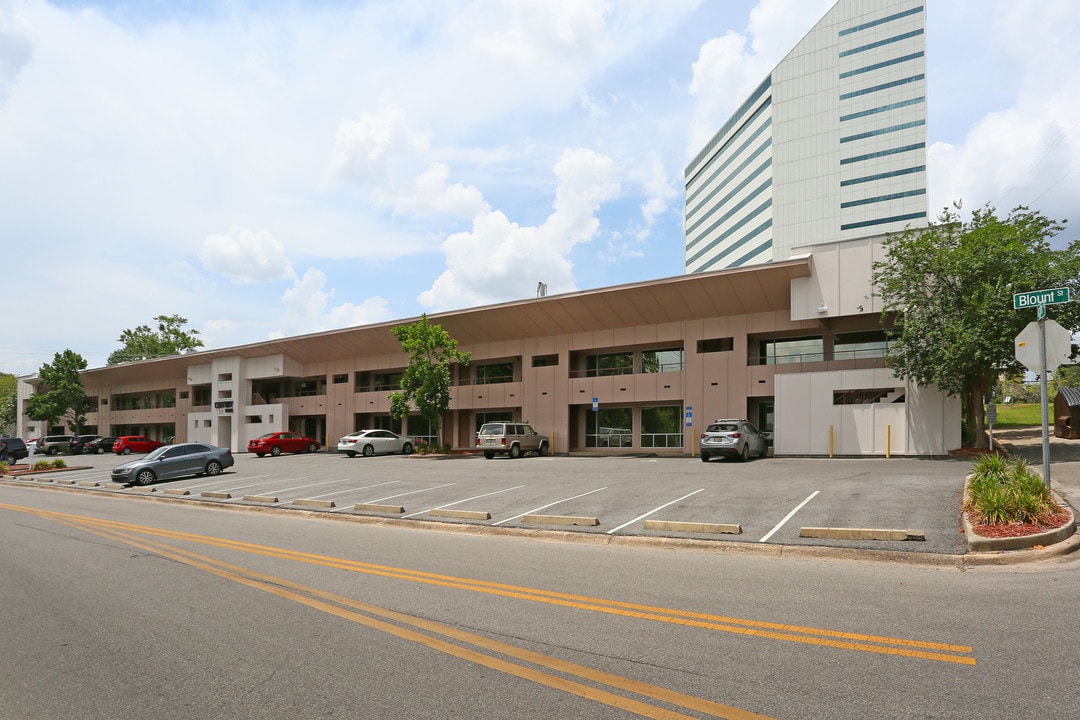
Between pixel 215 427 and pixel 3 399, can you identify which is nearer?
pixel 215 427

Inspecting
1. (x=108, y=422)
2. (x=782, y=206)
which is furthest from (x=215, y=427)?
(x=782, y=206)

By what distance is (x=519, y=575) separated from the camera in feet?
26.5

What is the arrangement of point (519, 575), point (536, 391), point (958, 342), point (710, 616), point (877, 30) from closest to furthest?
point (710, 616) < point (519, 575) < point (958, 342) < point (536, 391) < point (877, 30)

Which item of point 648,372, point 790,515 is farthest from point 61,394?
point 790,515

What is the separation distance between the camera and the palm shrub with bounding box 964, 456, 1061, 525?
943cm

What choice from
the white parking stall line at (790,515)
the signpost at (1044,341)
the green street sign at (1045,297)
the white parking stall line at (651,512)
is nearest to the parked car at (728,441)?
the white parking stall line at (651,512)

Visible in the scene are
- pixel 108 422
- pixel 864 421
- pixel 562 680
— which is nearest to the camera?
pixel 562 680

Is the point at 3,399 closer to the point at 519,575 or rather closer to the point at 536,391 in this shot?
the point at 536,391

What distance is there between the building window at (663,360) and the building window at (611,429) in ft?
8.99

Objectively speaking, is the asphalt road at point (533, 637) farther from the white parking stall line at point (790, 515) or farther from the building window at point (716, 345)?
the building window at point (716, 345)

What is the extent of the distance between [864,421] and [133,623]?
26.7 metres

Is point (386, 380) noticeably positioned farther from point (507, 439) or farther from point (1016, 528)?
point (1016, 528)

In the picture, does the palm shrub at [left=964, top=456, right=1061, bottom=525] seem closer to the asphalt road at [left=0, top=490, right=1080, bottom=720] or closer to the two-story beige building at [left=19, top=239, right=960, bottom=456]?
the asphalt road at [left=0, top=490, right=1080, bottom=720]

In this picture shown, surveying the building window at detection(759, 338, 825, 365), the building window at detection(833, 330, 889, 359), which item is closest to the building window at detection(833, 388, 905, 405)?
the building window at detection(833, 330, 889, 359)
